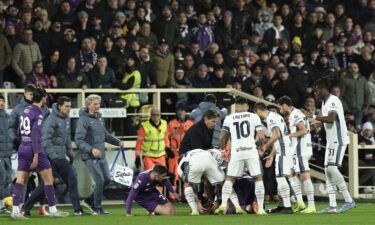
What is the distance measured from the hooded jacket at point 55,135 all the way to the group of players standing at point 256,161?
1620 millimetres

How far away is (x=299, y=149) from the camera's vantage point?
75.4 feet

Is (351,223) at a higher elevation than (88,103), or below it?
below

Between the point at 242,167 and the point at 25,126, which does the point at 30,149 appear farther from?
the point at 242,167

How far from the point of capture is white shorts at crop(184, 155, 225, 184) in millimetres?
22031

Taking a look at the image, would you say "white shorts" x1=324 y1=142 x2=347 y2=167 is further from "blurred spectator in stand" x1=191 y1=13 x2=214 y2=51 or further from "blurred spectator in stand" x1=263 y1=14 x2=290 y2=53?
"blurred spectator in stand" x1=263 y1=14 x2=290 y2=53

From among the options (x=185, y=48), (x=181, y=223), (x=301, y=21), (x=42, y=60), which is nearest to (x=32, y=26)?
(x=42, y=60)

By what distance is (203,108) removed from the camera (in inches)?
1045

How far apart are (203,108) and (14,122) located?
16.0ft

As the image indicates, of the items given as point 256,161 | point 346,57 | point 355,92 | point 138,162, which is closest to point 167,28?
point 138,162

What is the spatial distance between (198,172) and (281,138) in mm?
1620

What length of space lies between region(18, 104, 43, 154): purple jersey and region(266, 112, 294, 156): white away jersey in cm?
406

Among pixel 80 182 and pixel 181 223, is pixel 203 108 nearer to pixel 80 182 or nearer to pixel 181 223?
pixel 80 182

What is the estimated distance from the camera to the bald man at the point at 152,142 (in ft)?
90.2

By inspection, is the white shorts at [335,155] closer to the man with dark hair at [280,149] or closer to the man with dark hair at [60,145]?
the man with dark hair at [280,149]
